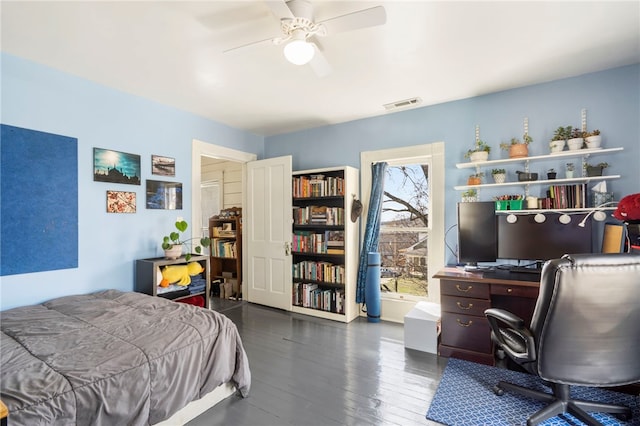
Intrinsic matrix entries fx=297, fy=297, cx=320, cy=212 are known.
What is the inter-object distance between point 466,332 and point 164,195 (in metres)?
3.38

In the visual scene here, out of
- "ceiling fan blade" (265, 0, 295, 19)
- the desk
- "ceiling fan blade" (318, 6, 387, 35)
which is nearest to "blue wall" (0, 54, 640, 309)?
the desk

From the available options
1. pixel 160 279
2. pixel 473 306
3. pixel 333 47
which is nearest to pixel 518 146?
pixel 473 306

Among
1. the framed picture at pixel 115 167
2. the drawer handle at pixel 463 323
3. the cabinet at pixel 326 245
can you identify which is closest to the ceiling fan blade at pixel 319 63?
the cabinet at pixel 326 245

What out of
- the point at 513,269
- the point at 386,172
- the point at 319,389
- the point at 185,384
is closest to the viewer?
the point at 185,384

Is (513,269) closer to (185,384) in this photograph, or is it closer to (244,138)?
(185,384)

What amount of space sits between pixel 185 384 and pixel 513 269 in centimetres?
282

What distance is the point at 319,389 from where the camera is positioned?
2170 mm

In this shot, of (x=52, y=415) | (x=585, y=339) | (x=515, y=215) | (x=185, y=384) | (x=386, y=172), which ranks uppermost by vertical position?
(x=386, y=172)

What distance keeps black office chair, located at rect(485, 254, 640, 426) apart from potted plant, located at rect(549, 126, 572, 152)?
1539 mm

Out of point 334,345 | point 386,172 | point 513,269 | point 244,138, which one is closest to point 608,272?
point 513,269

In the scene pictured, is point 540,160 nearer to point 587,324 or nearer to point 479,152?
point 479,152

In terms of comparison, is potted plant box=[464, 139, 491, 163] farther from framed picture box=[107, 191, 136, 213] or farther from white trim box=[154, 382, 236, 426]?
framed picture box=[107, 191, 136, 213]

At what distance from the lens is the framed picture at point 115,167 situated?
9.26ft

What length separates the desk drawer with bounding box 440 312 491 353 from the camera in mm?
2547
